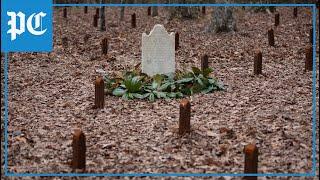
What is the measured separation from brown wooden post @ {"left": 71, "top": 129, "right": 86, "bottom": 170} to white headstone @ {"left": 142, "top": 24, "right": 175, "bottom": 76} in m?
4.31

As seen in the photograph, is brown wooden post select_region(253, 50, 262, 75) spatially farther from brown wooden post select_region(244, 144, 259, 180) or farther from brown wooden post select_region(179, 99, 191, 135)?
brown wooden post select_region(244, 144, 259, 180)

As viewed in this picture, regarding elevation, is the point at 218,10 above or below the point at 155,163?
above

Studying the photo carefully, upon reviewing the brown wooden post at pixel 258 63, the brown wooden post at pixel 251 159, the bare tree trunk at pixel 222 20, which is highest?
Answer: the bare tree trunk at pixel 222 20

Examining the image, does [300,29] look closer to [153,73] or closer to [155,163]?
[153,73]

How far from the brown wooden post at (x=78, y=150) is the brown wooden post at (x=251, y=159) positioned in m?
1.70

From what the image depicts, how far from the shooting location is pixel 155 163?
18.9ft

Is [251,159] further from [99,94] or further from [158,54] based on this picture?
[158,54]

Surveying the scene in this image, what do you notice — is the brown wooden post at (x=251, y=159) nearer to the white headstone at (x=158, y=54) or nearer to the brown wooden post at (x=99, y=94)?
the brown wooden post at (x=99, y=94)

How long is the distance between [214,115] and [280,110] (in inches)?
38.6

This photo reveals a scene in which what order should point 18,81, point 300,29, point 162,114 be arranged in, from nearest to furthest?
point 162,114 < point 18,81 < point 300,29

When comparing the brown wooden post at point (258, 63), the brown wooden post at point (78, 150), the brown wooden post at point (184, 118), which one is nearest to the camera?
the brown wooden post at point (78, 150)

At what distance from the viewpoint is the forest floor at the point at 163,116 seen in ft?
19.0

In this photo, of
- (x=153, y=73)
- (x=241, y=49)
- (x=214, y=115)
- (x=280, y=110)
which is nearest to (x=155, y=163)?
(x=214, y=115)

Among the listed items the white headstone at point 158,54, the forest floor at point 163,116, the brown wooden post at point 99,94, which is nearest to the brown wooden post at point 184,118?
the forest floor at point 163,116
